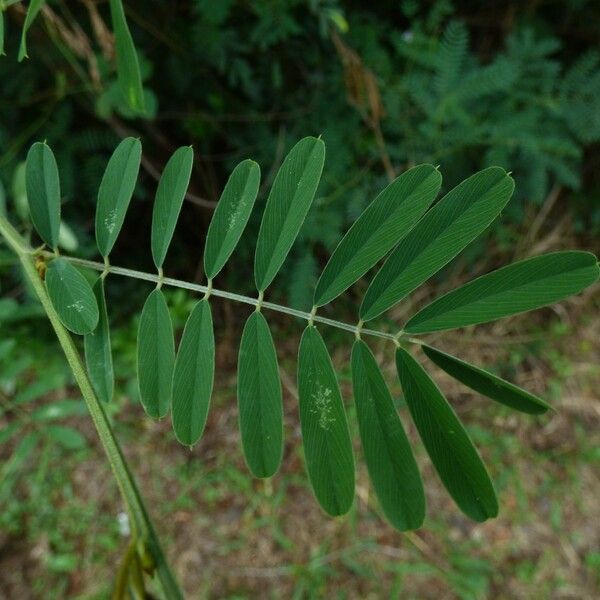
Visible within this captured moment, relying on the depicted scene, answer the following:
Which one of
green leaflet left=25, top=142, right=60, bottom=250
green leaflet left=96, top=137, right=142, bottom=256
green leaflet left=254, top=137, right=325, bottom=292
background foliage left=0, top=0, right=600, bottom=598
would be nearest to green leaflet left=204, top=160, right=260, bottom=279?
green leaflet left=254, top=137, right=325, bottom=292

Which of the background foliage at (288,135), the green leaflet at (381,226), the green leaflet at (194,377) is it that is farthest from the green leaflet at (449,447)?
the background foliage at (288,135)

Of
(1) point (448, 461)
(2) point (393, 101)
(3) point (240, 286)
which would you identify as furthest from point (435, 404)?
(3) point (240, 286)

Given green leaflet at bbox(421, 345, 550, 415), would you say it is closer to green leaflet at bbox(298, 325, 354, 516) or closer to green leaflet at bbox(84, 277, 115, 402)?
green leaflet at bbox(298, 325, 354, 516)

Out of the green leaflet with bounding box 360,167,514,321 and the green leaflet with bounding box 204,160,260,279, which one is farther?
the green leaflet with bounding box 204,160,260,279

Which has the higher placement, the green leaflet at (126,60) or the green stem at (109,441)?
the green leaflet at (126,60)

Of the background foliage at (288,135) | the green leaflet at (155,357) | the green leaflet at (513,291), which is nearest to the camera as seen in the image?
the green leaflet at (513,291)

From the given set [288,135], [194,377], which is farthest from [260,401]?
[288,135]

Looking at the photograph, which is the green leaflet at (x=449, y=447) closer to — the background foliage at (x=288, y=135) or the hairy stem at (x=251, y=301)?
the hairy stem at (x=251, y=301)
